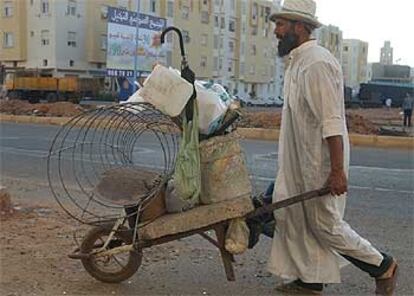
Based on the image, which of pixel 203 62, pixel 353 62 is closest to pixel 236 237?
pixel 203 62

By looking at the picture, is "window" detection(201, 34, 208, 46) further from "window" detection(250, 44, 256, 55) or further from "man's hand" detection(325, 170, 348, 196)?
"man's hand" detection(325, 170, 348, 196)

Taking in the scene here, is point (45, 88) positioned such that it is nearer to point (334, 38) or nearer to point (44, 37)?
point (44, 37)

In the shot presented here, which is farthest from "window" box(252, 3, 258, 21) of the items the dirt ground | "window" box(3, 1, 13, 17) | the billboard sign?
the dirt ground

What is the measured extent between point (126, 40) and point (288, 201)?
3902 cm

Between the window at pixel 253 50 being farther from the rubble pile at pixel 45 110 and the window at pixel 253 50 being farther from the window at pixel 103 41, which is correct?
the rubble pile at pixel 45 110

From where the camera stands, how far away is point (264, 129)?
20.9 metres

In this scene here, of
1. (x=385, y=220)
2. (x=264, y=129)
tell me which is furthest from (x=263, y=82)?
(x=385, y=220)

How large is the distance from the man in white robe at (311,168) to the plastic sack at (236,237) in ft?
0.80

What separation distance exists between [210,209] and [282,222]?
0.50 m

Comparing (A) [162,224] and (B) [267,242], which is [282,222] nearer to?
(A) [162,224]

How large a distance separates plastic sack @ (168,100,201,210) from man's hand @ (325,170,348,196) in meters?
0.84

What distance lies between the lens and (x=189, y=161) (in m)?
4.16

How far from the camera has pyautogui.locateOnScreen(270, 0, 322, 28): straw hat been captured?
4156 millimetres

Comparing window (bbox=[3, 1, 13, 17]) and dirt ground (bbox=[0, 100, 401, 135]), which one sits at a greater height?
window (bbox=[3, 1, 13, 17])
